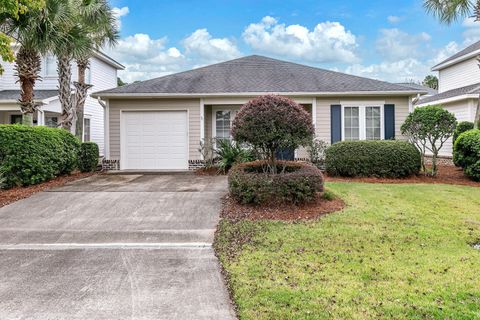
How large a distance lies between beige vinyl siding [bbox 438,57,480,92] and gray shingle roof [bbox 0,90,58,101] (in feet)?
70.9

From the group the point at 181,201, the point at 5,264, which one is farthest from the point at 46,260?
the point at 181,201

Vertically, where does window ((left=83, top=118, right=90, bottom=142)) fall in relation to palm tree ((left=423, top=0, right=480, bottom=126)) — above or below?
below

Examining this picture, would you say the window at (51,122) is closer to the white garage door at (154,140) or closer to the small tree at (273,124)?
the white garage door at (154,140)

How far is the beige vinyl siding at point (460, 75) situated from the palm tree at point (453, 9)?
6.98 metres

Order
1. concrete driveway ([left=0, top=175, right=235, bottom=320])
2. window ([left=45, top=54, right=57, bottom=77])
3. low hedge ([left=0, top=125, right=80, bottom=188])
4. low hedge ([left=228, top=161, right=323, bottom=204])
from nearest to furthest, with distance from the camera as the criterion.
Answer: concrete driveway ([left=0, top=175, right=235, bottom=320]), low hedge ([left=228, top=161, right=323, bottom=204]), low hedge ([left=0, top=125, right=80, bottom=188]), window ([left=45, top=54, right=57, bottom=77])

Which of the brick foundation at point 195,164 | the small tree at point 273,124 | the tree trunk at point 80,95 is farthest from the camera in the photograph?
the tree trunk at point 80,95

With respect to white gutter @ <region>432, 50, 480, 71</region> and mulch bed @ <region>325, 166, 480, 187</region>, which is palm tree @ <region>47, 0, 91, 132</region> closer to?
mulch bed @ <region>325, 166, 480, 187</region>

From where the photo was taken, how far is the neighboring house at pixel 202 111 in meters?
13.0

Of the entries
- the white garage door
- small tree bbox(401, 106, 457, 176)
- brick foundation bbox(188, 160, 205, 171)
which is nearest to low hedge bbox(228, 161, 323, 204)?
small tree bbox(401, 106, 457, 176)

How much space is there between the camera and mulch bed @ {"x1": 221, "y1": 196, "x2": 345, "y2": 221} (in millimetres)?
6684

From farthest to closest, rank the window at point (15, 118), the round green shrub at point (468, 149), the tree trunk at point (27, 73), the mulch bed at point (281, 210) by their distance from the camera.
A: the window at point (15, 118), the tree trunk at point (27, 73), the round green shrub at point (468, 149), the mulch bed at point (281, 210)

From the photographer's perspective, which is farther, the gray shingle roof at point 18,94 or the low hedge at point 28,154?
the gray shingle roof at point 18,94

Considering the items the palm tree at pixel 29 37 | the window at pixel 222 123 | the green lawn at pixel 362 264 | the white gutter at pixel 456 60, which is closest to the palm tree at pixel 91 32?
the palm tree at pixel 29 37

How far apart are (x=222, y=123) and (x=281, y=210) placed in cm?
788
